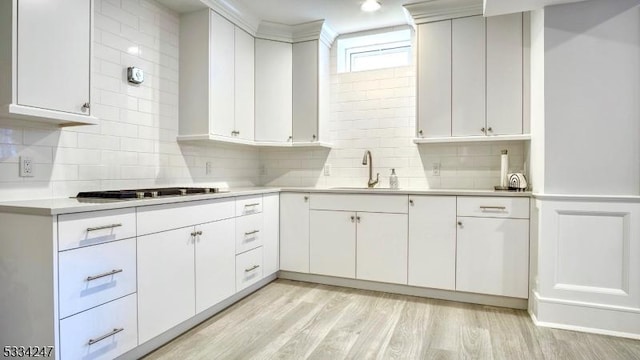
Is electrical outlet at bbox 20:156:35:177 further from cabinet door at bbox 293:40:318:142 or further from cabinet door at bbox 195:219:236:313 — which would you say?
cabinet door at bbox 293:40:318:142

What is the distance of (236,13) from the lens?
10.5 ft

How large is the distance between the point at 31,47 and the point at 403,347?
248cm

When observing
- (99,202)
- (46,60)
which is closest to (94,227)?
(99,202)

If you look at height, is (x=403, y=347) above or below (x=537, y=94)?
below

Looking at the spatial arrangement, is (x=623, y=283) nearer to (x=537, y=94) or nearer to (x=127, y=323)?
(x=537, y=94)

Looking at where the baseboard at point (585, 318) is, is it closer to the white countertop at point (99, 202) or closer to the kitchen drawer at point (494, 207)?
the kitchen drawer at point (494, 207)

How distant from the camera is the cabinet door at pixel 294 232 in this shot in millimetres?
3367

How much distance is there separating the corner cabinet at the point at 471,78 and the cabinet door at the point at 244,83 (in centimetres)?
156

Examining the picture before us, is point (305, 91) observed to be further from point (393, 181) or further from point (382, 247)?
point (382, 247)

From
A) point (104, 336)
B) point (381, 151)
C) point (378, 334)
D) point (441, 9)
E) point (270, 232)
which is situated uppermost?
point (441, 9)

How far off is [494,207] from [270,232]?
6.06 ft

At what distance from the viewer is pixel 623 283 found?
2.30m

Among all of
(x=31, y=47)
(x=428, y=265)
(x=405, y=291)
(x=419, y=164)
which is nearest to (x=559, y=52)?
(x=419, y=164)

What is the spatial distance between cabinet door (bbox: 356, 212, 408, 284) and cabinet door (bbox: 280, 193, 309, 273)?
50cm
